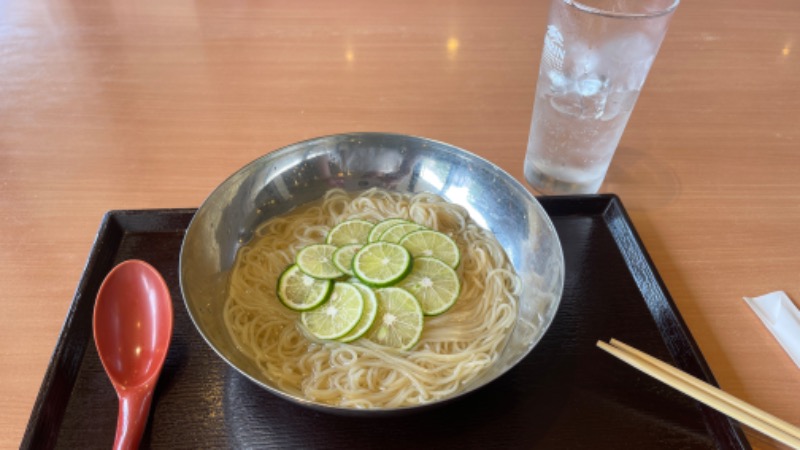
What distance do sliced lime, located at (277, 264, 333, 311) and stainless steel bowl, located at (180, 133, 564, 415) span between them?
0.46 ft

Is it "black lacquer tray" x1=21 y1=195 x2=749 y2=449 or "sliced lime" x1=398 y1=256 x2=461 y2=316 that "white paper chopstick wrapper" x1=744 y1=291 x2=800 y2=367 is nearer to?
"black lacquer tray" x1=21 y1=195 x2=749 y2=449

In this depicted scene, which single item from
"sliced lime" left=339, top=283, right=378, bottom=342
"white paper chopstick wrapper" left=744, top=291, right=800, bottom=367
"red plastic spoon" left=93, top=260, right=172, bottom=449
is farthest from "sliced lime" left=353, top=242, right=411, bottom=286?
"white paper chopstick wrapper" left=744, top=291, right=800, bottom=367

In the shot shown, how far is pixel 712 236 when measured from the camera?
152 cm

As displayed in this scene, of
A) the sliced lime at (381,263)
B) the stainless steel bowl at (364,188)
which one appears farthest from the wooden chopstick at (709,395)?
the sliced lime at (381,263)

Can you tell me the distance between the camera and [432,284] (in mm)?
1303

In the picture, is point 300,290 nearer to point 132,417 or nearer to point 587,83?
point 132,417

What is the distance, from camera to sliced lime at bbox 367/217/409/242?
141 cm

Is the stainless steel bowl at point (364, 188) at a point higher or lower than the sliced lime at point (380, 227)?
higher

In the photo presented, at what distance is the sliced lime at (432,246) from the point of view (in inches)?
53.9

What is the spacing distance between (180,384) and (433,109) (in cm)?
127

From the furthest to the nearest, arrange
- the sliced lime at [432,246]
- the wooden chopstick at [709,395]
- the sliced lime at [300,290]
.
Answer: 1. the sliced lime at [432,246]
2. the sliced lime at [300,290]
3. the wooden chopstick at [709,395]

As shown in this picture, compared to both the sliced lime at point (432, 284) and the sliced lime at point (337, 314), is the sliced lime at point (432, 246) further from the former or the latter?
the sliced lime at point (337, 314)

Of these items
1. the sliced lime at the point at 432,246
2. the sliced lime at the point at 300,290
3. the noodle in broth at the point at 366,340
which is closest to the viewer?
the noodle in broth at the point at 366,340

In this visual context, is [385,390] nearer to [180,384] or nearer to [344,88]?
[180,384]
